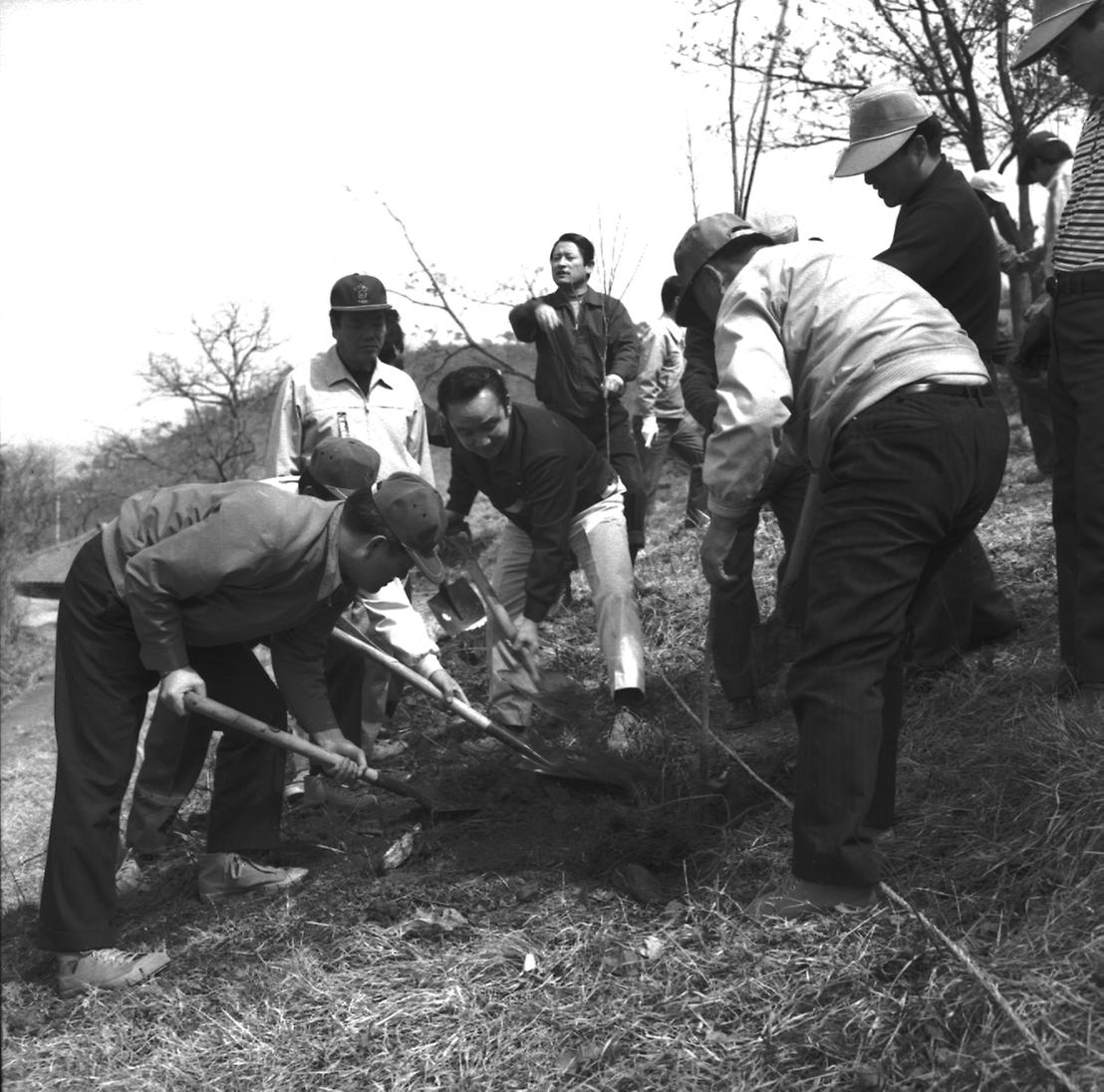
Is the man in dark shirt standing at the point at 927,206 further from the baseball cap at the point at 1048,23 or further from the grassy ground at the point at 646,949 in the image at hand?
the grassy ground at the point at 646,949

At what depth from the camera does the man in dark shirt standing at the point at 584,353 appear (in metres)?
6.38

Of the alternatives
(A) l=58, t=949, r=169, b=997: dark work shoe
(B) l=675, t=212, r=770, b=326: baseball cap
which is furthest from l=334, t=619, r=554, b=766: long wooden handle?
(B) l=675, t=212, r=770, b=326: baseball cap

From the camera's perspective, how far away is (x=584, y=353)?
21.2 ft

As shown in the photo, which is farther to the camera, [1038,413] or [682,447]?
[682,447]

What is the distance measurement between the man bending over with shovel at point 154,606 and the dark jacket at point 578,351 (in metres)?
3.02

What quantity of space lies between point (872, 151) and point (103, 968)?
11.0 ft

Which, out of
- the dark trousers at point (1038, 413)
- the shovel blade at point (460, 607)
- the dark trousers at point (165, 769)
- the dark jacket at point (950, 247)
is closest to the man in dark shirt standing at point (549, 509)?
the dark trousers at point (165, 769)

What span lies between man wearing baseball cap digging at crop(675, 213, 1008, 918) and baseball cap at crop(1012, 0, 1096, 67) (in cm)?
73

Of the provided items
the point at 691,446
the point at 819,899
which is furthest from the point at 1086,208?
the point at 691,446

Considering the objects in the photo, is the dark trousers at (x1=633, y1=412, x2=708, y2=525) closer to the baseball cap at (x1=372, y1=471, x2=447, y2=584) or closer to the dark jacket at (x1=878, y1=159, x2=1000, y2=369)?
the dark jacket at (x1=878, y1=159, x2=1000, y2=369)

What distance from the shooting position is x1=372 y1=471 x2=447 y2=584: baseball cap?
3.45 meters

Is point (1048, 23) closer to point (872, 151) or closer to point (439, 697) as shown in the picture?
point (872, 151)

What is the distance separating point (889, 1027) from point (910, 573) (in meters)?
0.96

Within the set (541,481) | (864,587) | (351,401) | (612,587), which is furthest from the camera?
(351,401)
